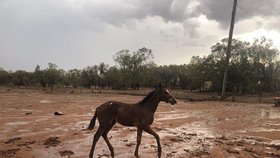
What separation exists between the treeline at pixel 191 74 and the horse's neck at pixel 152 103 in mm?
43480

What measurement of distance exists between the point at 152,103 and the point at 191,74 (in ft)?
248

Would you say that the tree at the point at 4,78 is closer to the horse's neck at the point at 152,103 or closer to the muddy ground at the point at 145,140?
the muddy ground at the point at 145,140

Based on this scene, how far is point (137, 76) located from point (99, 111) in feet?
246

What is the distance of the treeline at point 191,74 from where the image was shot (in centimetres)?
6425

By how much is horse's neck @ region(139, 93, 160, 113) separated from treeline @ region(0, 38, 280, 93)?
1712 inches

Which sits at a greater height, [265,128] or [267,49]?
[267,49]

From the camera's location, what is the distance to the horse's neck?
10.0 m

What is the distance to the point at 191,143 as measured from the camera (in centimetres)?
1223

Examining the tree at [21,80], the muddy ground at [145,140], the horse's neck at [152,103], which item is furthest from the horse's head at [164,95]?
the tree at [21,80]

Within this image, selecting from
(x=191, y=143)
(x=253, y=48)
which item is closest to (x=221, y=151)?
(x=191, y=143)

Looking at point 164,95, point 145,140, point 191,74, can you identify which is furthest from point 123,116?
point 191,74

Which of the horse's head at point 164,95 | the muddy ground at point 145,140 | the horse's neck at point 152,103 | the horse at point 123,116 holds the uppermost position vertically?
the horse's head at point 164,95

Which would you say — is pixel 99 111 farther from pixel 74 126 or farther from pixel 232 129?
pixel 232 129

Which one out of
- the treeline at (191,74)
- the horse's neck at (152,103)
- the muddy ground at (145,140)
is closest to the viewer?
the horse's neck at (152,103)
